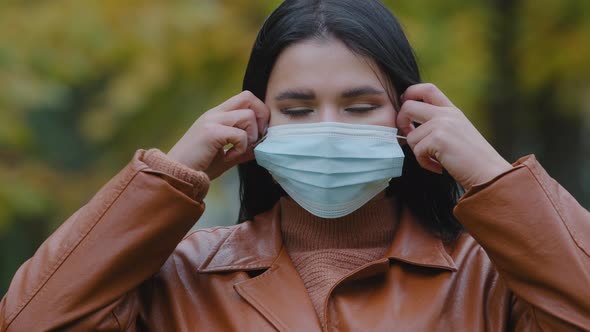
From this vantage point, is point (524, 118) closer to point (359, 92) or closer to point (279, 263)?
point (359, 92)

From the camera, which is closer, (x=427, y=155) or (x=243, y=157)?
(x=427, y=155)

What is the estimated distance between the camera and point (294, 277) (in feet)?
11.2

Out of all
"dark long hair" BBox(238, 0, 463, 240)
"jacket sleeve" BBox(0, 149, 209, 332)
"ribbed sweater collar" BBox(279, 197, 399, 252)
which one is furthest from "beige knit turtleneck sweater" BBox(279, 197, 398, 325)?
"jacket sleeve" BBox(0, 149, 209, 332)

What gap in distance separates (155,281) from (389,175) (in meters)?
0.84

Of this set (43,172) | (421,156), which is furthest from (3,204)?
(421,156)

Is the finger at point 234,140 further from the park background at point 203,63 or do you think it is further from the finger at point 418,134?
the park background at point 203,63

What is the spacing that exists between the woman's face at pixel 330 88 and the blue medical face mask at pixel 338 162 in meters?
0.04

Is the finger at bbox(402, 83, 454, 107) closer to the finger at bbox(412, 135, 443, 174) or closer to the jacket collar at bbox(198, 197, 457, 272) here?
the finger at bbox(412, 135, 443, 174)

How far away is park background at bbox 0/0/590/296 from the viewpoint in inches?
261

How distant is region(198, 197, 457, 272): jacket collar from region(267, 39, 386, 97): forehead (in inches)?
19.1

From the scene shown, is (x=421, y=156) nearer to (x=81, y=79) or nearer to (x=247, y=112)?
(x=247, y=112)

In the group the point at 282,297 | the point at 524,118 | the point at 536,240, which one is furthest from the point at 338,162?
the point at 524,118

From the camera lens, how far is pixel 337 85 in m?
3.42

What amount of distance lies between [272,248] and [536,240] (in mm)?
923
